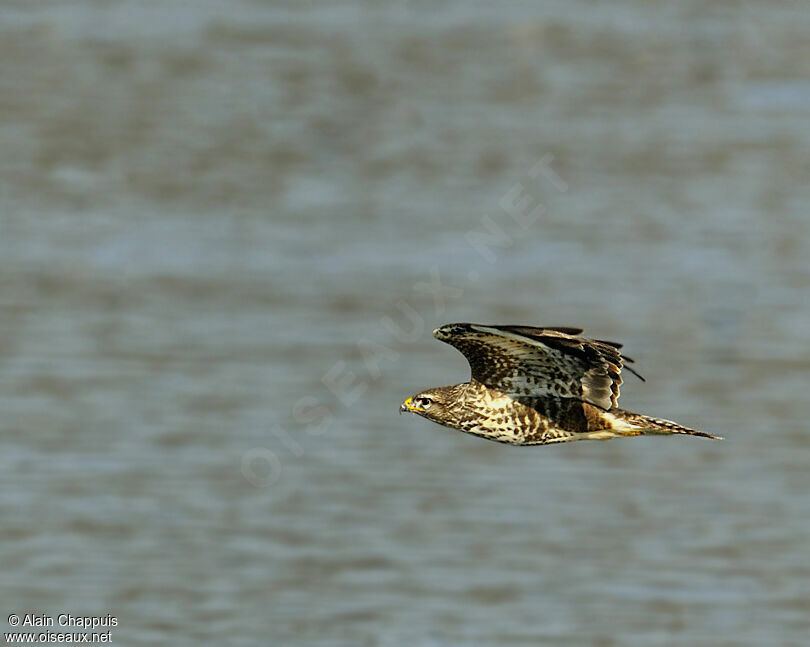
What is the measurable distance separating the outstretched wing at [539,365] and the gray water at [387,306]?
9.83m

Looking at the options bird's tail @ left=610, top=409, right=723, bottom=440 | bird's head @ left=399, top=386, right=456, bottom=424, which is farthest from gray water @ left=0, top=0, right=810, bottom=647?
bird's tail @ left=610, top=409, right=723, bottom=440

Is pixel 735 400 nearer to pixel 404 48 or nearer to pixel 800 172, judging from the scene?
pixel 800 172

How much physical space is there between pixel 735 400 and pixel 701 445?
87 centimetres

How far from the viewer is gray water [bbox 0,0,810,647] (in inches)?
1048

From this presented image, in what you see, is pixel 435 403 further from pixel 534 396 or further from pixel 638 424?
pixel 638 424

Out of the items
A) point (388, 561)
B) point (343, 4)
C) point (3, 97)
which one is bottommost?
point (388, 561)

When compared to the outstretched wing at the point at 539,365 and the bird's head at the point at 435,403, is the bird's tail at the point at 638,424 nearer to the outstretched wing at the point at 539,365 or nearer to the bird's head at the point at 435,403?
the outstretched wing at the point at 539,365

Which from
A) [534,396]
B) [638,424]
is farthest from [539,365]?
[638,424]

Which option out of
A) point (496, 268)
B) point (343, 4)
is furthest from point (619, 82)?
point (496, 268)

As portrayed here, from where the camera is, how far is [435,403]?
16141 mm

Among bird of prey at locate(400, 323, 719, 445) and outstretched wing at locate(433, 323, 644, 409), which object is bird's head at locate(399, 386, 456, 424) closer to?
bird of prey at locate(400, 323, 719, 445)

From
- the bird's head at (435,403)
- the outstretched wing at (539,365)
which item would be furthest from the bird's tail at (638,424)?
the bird's head at (435,403)

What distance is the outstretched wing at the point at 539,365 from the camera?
15.2 meters

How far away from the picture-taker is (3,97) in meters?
45.5
